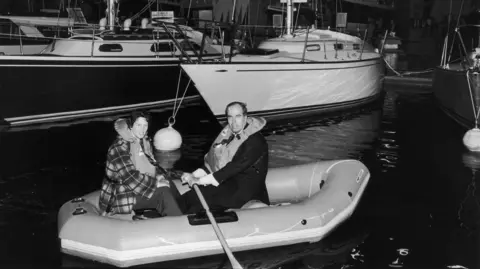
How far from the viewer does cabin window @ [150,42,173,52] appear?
16.9 metres

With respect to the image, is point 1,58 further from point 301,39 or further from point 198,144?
point 301,39

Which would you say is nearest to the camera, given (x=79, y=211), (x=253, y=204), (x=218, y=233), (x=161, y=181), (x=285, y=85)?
(x=218, y=233)

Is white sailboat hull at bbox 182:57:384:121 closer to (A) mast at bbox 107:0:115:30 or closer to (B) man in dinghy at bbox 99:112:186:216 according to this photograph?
(A) mast at bbox 107:0:115:30

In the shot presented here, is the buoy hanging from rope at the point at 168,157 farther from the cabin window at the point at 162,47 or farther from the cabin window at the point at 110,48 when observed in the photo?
the cabin window at the point at 162,47

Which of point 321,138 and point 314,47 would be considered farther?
point 314,47

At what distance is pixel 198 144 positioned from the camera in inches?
490

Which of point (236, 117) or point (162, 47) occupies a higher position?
point (236, 117)

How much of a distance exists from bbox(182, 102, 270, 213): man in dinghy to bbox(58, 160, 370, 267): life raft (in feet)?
0.83

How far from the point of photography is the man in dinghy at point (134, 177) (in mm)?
5867

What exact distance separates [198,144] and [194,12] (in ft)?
70.5

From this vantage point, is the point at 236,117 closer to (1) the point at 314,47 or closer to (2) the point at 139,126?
(2) the point at 139,126

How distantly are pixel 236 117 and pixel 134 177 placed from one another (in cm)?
128

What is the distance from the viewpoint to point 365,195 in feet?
28.1

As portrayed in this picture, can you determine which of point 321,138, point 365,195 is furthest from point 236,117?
point 321,138
